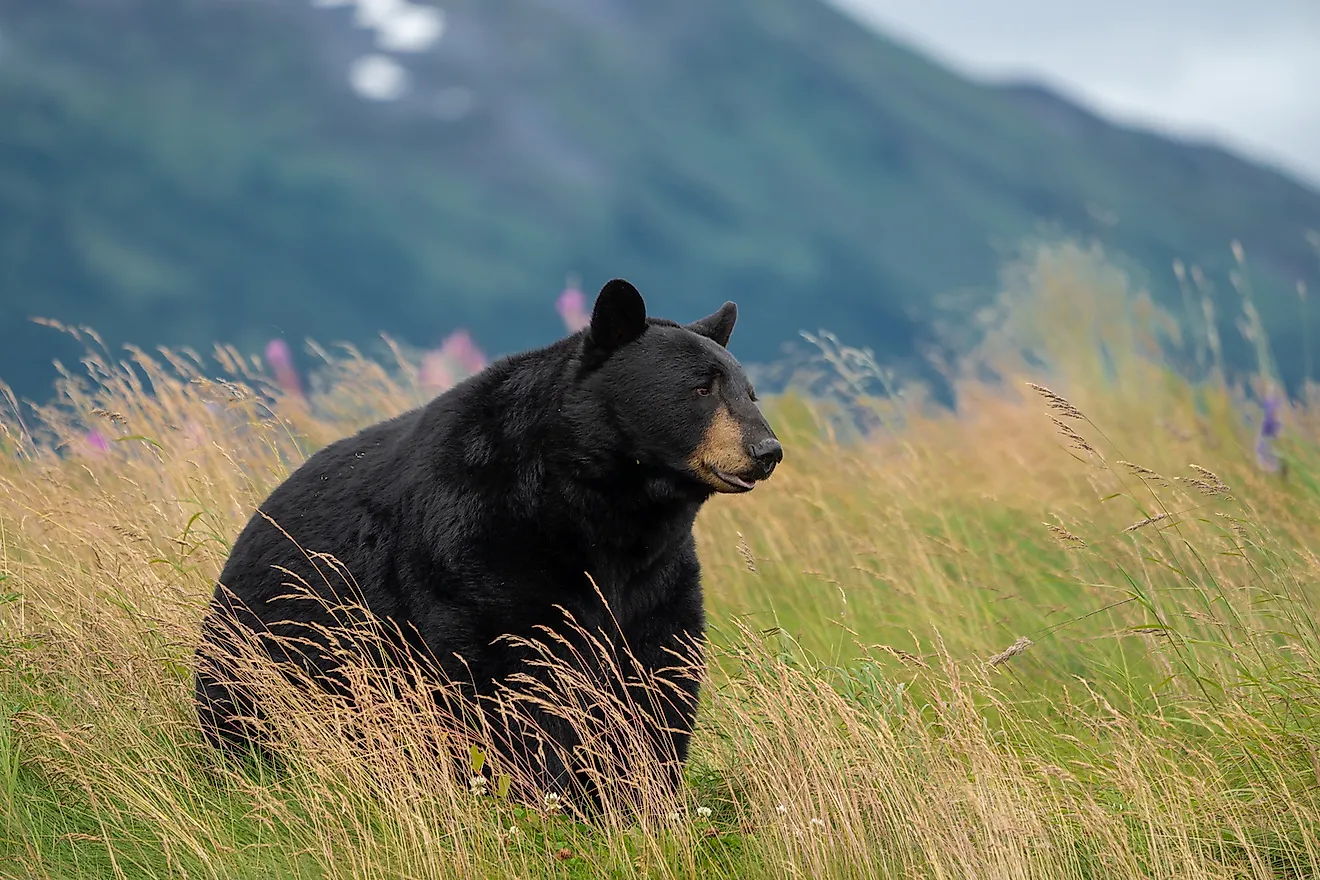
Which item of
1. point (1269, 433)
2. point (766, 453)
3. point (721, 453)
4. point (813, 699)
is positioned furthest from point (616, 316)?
point (1269, 433)

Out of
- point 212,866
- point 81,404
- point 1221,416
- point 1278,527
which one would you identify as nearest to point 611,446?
point 212,866

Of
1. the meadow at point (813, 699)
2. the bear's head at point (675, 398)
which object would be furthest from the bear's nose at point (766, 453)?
the meadow at point (813, 699)

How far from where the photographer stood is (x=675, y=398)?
428 cm

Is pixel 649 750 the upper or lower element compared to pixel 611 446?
lower

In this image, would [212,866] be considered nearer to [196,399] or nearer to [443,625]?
[443,625]

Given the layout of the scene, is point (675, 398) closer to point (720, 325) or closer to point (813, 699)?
point (720, 325)

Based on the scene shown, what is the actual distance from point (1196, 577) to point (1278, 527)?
4.54 ft

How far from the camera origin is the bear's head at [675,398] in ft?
13.8

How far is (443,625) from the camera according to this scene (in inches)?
168

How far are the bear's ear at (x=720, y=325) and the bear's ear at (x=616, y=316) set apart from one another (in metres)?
0.37

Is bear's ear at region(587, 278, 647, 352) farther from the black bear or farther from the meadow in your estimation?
the meadow

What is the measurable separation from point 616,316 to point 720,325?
23.2 inches

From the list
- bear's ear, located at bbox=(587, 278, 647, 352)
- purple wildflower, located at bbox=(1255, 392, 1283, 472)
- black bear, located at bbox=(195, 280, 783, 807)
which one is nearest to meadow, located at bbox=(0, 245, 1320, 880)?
purple wildflower, located at bbox=(1255, 392, 1283, 472)

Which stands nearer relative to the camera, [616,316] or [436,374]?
[616,316]
